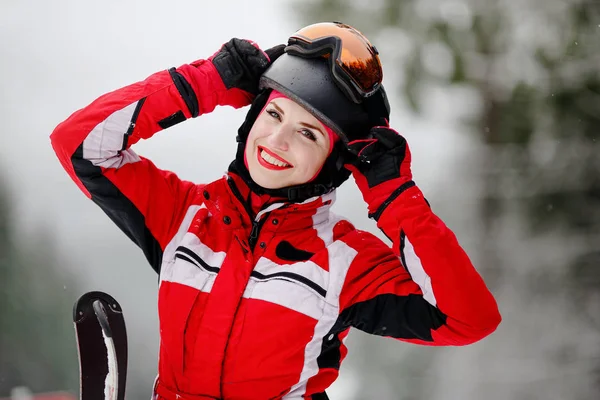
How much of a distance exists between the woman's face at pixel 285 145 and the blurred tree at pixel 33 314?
2027 millimetres

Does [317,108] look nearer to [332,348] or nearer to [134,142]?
[134,142]

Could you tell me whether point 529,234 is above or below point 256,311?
below

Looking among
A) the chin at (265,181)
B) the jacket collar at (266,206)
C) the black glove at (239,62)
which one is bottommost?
the jacket collar at (266,206)

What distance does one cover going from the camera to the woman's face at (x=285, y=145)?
5.06ft

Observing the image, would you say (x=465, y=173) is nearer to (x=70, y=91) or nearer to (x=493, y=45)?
(x=493, y=45)

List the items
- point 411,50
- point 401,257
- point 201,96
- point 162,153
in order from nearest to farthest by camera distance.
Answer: point 401,257 → point 201,96 → point 162,153 → point 411,50

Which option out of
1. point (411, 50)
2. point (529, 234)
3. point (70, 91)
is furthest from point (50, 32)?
point (529, 234)

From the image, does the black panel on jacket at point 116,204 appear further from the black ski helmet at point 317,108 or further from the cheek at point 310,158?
the cheek at point 310,158

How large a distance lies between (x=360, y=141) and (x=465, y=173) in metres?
2.23

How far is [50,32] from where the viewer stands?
3.17 m

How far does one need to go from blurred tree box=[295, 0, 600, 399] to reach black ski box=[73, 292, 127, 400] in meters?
2.24

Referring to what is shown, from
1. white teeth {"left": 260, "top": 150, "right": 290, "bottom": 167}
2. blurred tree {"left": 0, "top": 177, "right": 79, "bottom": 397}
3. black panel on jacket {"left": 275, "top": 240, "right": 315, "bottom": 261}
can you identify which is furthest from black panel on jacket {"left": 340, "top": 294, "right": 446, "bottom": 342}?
blurred tree {"left": 0, "top": 177, "right": 79, "bottom": 397}

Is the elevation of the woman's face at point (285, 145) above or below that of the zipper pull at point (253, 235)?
above

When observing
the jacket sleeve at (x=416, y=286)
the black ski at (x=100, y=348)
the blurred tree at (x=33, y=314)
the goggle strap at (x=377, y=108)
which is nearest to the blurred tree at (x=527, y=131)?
the blurred tree at (x=33, y=314)
